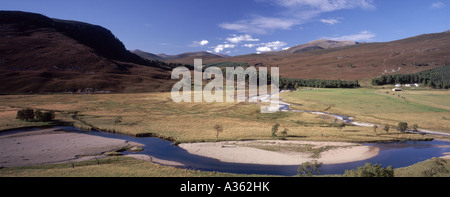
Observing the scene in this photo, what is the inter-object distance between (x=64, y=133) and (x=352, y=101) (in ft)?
314

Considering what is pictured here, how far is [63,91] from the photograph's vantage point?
115 meters

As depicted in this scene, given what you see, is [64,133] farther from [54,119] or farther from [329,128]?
[329,128]

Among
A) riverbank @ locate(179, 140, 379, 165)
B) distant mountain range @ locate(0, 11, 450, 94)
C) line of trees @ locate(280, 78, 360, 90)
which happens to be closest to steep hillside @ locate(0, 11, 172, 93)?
distant mountain range @ locate(0, 11, 450, 94)

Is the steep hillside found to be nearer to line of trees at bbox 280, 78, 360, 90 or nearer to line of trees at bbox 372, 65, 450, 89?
line of trees at bbox 280, 78, 360, 90

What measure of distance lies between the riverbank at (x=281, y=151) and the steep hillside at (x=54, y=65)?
106315 mm

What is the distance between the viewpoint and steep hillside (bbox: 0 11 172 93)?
118062mm

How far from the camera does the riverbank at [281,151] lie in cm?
3412

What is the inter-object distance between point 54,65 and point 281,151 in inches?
6182

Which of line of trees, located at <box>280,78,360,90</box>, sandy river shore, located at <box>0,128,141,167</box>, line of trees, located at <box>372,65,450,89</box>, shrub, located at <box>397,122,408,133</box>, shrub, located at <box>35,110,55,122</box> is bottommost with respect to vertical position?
sandy river shore, located at <box>0,128,141,167</box>

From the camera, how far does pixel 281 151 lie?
3806 cm

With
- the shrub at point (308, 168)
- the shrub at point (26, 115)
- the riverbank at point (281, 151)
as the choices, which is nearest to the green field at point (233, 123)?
the shrub at point (26, 115)

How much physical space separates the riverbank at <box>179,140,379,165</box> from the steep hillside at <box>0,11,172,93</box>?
349 feet
